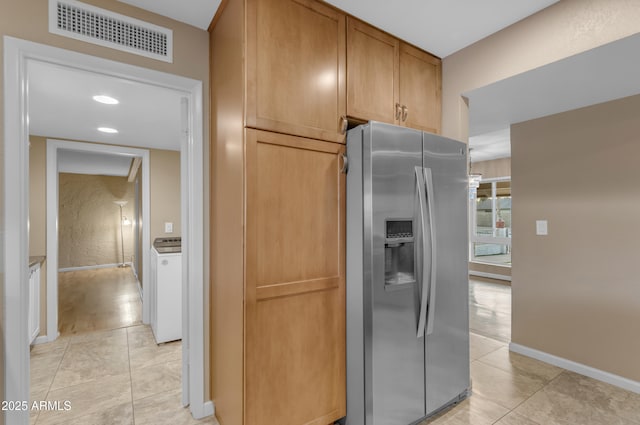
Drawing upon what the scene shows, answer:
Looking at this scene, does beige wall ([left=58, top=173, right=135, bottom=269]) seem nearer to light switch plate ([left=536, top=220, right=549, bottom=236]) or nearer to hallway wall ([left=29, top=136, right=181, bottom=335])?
hallway wall ([left=29, top=136, right=181, bottom=335])

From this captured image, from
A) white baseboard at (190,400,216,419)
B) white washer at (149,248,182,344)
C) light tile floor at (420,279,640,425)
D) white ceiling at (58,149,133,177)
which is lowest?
light tile floor at (420,279,640,425)

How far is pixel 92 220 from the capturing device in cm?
812

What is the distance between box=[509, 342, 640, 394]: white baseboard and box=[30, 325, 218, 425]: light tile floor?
9.55 feet

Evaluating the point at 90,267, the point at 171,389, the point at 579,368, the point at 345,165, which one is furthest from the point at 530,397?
the point at 90,267

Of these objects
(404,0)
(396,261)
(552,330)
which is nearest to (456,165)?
(396,261)

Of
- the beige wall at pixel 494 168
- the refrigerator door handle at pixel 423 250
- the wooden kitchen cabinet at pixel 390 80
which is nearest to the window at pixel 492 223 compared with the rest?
the beige wall at pixel 494 168

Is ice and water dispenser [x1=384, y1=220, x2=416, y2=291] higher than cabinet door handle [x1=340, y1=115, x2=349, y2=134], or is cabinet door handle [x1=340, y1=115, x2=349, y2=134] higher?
cabinet door handle [x1=340, y1=115, x2=349, y2=134]

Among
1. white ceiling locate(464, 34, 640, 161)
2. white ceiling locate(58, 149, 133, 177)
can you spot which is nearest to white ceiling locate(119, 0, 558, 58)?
white ceiling locate(464, 34, 640, 161)

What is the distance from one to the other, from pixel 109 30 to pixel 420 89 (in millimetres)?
2030

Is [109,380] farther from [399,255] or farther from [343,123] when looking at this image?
[343,123]

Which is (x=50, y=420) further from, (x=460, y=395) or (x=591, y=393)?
(x=591, y=393)

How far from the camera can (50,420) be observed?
2.00m

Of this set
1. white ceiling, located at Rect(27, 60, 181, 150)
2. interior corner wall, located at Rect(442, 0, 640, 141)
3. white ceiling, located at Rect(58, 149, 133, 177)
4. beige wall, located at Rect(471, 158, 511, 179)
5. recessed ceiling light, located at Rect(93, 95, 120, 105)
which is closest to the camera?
interior corner wall, located at Rect(442, 0, 640, 141)

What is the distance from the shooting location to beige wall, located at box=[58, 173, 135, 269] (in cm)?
775
